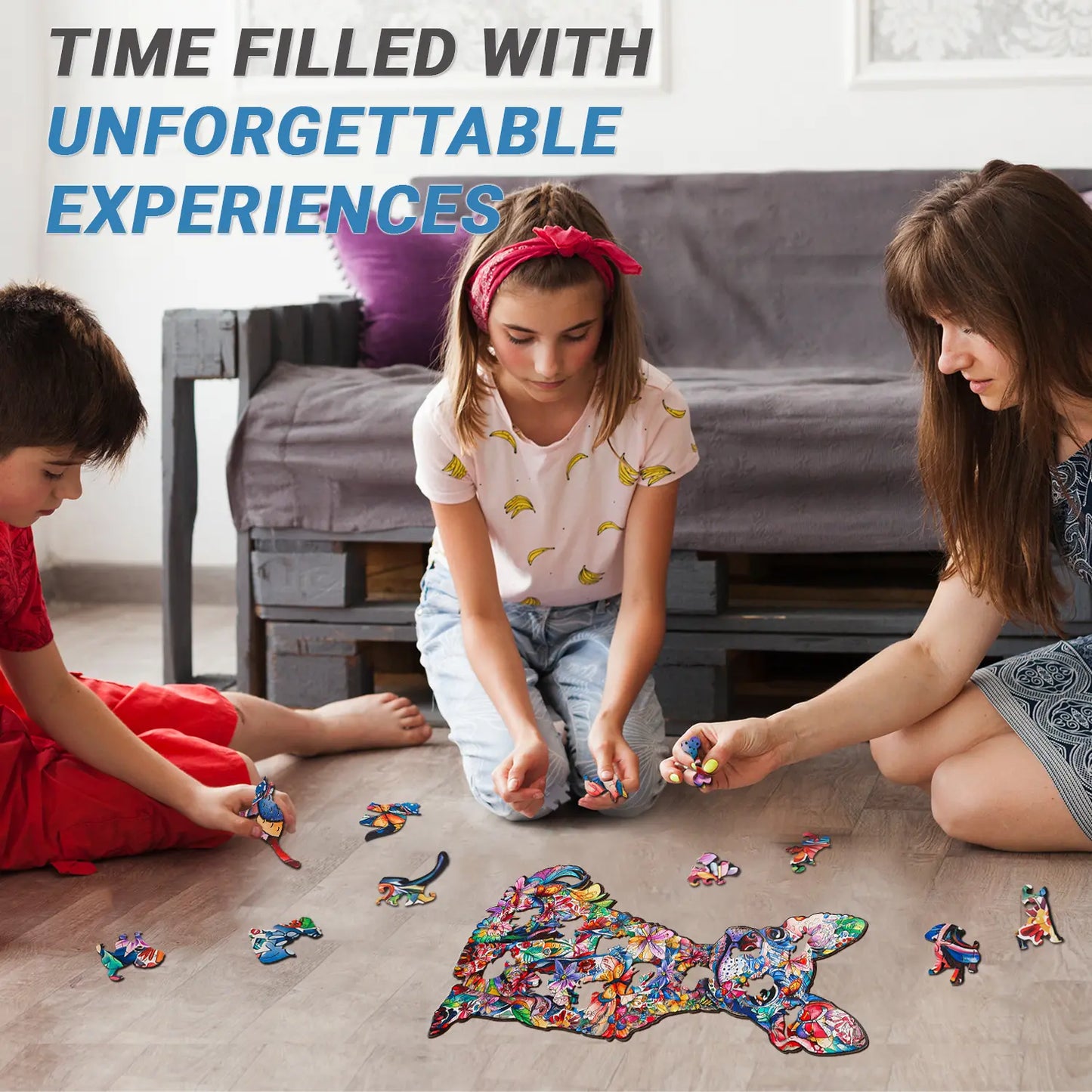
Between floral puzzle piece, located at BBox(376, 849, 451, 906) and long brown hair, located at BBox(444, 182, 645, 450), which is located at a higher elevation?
long brown hair, located at BBox(444, 182, 645, 450)

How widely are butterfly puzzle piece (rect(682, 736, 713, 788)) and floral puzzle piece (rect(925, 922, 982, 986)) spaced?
0.26 meters

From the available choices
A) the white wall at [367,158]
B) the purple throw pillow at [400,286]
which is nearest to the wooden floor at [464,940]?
the purple throw pillow at [400,286]

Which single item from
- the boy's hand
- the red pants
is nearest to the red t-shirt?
the red pants

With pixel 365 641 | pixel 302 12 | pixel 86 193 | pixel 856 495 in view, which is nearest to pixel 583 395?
pixel 856 495

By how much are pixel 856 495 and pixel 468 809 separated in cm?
71

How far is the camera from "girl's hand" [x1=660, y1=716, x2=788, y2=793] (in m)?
1.41

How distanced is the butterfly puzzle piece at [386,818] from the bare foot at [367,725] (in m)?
0.21

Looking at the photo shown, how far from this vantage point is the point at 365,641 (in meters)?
2.18

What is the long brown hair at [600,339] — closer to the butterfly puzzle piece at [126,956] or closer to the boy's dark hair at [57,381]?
the boy's dark hair at [57,381]

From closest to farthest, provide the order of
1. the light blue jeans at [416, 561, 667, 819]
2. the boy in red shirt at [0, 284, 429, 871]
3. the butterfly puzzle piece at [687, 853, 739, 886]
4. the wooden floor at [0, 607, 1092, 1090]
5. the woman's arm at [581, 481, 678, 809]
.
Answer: the wooden floor at [0, 607, 1092, 1090] < the boy in red shirt at [0, 284, 429, 871] < the butterfly puzzle piece at [687, 853, 739, 886] < the woman's arm at [581, 481, 678, 809] < the light blue jeans at [416, 561, 667, 819]

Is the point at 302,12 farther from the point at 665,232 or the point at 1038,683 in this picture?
the point at 1038,683

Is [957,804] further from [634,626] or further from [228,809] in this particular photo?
[228,809]

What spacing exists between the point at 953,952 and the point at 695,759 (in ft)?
0.99

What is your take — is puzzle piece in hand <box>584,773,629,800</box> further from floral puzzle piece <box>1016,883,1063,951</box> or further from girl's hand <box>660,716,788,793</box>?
floral puzzle piece <box>1016,883,1063,951</box>
